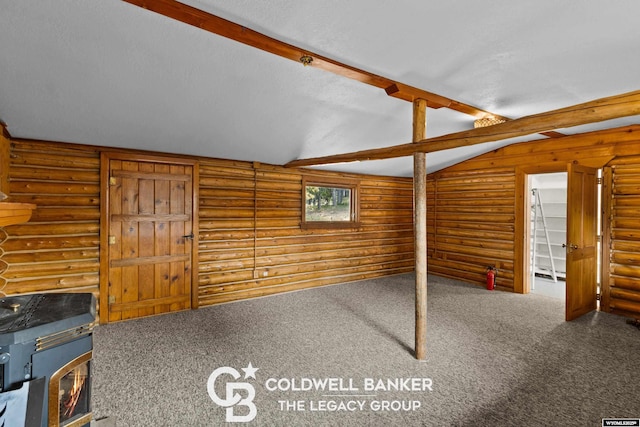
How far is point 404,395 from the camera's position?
8.35ft

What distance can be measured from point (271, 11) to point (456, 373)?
3.32m

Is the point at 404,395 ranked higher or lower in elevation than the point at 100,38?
lower

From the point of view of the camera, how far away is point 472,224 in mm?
6379

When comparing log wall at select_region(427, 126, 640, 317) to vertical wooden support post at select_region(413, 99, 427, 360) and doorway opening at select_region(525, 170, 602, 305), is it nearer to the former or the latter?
doorway opening at select_region(525, 170, 602, 305)

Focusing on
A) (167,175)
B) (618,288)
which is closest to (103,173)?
(167,175)

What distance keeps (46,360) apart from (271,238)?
3861 millimetres

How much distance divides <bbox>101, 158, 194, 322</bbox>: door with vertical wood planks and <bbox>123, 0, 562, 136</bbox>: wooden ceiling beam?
2698 millimetres

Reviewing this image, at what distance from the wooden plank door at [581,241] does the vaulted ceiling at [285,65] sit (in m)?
0.99

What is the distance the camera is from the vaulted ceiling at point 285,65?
6.56 ft

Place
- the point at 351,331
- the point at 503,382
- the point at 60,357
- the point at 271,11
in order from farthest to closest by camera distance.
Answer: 1. the point at 351,331
2. the point at 503,382
3. the point at 271,11
4. the point at 60,357

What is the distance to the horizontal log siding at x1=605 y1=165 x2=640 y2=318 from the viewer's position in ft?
14.4

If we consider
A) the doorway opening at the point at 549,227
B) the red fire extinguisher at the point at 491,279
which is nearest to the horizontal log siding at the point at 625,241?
the red fire extinguisher at the point at 491,279

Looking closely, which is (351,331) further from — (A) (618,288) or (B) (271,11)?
(A) (618,288)

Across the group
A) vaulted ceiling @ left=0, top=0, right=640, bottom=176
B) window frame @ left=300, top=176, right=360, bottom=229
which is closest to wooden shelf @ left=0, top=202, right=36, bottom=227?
vaulted ceiling @ left=0, top=0, right=640, bottom=176
